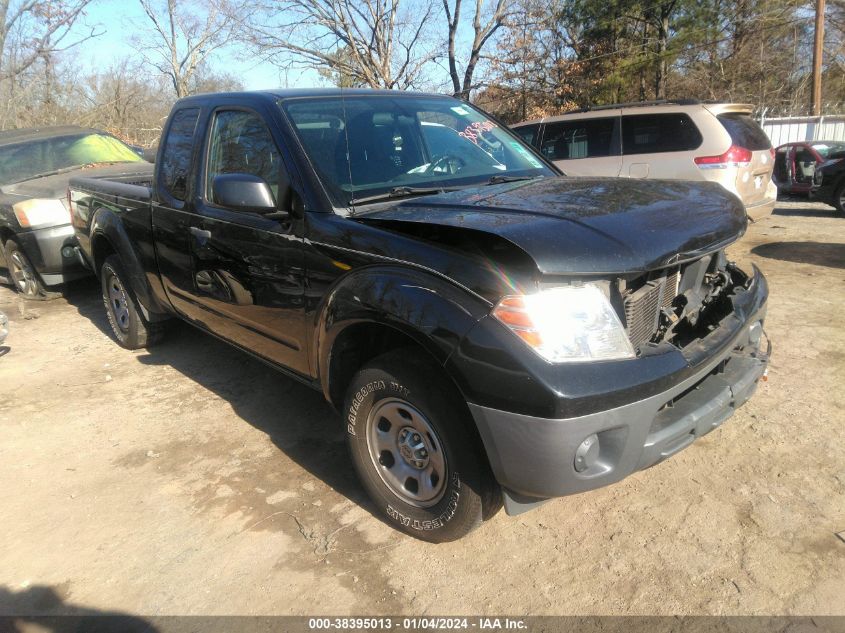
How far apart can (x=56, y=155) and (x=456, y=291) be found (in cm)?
759

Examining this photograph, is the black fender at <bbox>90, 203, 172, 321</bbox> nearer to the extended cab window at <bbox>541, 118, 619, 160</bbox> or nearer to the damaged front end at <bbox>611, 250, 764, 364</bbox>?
the damaged front end at <bbox>611, 250, 764, 364</bbox>

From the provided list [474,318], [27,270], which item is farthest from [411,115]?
[27,270]

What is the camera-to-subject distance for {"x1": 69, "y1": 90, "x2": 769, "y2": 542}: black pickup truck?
216 centimetres

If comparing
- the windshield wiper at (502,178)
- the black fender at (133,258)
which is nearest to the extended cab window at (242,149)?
the black fender at (133,258)

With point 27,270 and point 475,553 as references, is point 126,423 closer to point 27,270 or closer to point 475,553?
point 475,553

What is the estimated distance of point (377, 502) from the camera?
291cm

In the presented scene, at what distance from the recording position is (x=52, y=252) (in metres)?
6.51

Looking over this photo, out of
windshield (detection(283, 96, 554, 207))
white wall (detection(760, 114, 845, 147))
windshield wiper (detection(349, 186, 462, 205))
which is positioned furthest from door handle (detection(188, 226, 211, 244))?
white wall (detection(760, 114, 845, 147))

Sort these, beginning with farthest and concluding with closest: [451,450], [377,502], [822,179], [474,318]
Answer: [822,179] < [377,502] < [451,450] < [474,318]

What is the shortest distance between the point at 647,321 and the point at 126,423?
3384 mm

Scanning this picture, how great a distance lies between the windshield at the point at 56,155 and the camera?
7594 mm

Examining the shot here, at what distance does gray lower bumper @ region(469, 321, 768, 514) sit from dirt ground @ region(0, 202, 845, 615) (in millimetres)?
482

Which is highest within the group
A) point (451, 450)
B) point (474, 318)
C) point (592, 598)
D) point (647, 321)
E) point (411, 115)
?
point (411, 115)

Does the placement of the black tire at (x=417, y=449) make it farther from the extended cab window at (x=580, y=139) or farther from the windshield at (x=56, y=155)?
the windshield at (x=56, y=155)
